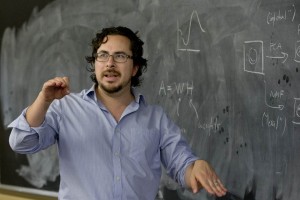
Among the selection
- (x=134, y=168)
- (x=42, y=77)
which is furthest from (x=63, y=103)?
(x=42, y=77)

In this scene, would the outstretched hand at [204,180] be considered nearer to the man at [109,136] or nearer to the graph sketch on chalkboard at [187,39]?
the man at [109,136]

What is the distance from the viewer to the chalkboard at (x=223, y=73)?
7.44 feet

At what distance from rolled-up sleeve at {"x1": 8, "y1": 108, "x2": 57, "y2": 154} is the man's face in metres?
0.28

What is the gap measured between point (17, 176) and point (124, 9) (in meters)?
1.48

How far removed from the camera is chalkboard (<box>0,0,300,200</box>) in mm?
2268

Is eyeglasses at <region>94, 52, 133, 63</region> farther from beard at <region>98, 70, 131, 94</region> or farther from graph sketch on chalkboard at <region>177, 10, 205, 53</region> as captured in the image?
graph sketch on chalkboard at <region>177, 10, 205, 53</region>

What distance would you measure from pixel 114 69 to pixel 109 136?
0.27m

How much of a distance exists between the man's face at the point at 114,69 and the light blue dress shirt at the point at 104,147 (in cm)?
8

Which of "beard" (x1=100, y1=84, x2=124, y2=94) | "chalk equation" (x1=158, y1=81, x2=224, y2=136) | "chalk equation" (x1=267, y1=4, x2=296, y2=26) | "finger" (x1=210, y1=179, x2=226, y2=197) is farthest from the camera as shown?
"chalk equation" (x1=158, y1=81, x2=224, y2=136)

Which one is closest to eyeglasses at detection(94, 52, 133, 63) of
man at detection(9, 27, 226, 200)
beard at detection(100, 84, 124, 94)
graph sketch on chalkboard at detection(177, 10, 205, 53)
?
man at detection(9, 27, 226, 200)

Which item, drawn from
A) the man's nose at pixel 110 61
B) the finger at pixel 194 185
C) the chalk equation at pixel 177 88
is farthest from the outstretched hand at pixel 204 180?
the chalk equation at pixel 177 88

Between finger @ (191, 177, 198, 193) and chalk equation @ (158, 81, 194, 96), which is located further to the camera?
chalk equation @ (158, 81, 194, 96)

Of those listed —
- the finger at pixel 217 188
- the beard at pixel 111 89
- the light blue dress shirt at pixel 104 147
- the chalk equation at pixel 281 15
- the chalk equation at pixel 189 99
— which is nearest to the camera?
the finger at pixel 217 188

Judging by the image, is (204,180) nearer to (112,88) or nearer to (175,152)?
(175,152)
